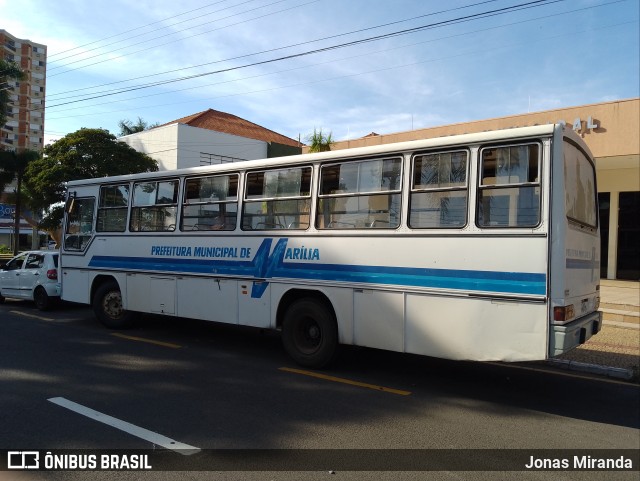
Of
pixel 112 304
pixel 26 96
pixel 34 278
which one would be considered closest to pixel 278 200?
pixel 112 304

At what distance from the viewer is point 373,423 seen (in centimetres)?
504

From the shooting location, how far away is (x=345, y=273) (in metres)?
6.62

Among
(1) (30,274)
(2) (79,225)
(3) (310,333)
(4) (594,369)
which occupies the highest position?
(2) (79,225)

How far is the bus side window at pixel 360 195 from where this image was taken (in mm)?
6352

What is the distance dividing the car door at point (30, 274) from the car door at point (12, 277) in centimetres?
17

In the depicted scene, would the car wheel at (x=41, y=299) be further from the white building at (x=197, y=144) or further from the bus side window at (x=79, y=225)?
the white building at (x=197, y=144)

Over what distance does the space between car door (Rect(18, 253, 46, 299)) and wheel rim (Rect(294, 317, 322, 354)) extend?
862 cm

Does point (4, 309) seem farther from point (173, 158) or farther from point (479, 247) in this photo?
point (173, 158)

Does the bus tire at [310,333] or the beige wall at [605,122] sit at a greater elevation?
the beige wall at [605,122]

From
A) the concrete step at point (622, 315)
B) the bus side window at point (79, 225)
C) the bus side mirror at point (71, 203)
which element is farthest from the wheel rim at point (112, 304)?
the concrete step at point (622, 315)

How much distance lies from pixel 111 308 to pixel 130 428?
5.73 meters

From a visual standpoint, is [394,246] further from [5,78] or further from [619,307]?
[5,78]

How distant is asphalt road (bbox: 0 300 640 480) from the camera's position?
4.28 meters

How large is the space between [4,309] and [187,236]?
300 inches
